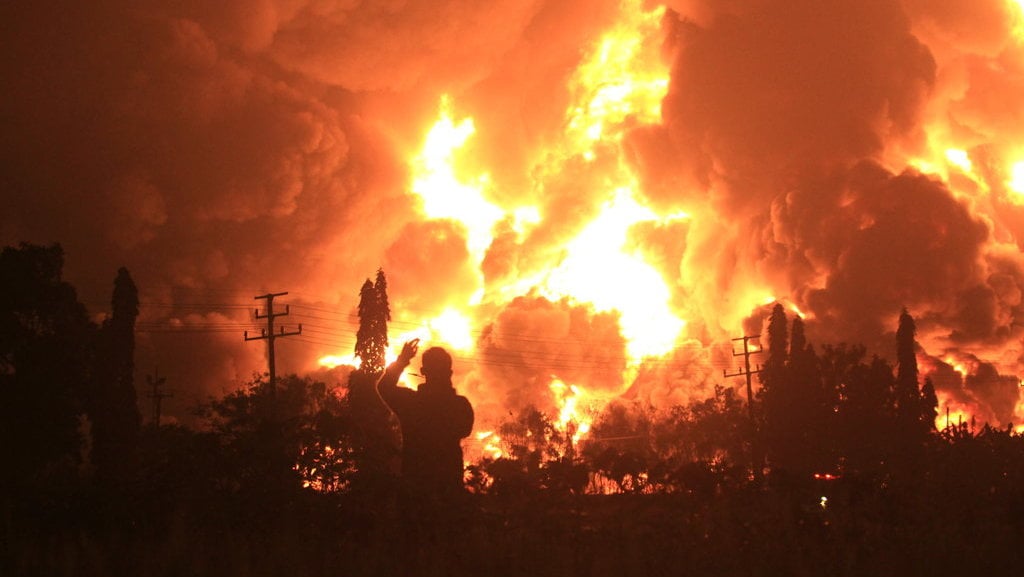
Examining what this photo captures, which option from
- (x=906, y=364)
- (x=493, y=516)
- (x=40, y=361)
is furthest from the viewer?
(x=906, y=364)

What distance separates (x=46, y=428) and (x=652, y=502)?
26804 millimetres

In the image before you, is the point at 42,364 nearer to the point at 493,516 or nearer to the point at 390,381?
the point at 390,381

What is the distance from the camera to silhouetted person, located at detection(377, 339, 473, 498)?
20.0 metres

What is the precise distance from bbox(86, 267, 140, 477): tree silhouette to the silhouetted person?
94.7 ft

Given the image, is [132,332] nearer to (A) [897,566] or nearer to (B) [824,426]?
(B) [824,426]

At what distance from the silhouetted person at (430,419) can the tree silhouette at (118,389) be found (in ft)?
94.7

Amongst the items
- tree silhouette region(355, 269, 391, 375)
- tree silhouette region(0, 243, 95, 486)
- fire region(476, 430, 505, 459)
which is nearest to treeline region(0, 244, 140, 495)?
tree silhouette region(0, 243, 95, 486)

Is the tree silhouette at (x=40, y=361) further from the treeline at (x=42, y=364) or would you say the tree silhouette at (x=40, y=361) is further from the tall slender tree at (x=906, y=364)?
the tall slender tree at (x=906, y=364)

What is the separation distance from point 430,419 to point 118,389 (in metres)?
35.1

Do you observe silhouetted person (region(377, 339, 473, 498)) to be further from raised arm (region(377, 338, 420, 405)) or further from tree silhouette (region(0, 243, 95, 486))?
tree silhouette (region(0, 243, 95, 486))

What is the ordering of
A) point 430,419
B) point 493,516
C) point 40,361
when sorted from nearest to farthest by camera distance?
1. point 493,516
2. point 430,419
3. point 40,361

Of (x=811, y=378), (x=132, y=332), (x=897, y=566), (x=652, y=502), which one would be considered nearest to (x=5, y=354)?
(x=132, y=332)

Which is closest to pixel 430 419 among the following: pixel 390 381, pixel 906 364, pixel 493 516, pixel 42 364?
pixel 390 381

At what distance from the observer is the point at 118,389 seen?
50.7 m
